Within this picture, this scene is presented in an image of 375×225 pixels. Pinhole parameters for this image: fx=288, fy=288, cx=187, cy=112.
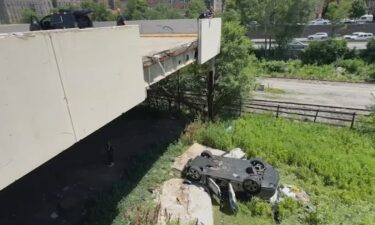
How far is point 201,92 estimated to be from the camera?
17094 millimetres

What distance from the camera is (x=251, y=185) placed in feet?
31.5

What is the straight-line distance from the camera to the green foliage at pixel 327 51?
32.1 metres

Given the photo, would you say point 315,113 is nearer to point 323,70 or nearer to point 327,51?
point 323,70

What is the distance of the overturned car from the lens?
9625 millimetres

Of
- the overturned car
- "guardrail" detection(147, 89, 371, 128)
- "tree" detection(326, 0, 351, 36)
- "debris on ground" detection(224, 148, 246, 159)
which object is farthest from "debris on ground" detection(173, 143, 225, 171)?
"tree" detection(326, 0, 351, 36)

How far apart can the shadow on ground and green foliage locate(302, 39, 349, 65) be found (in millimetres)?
23965

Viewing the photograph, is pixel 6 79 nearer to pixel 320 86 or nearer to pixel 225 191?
pixel 225 191

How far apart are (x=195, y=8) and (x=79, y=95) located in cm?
4852

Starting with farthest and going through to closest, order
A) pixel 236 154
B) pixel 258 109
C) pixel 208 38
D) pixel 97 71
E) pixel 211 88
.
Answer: pixel 258 109, pixel 211 88, pixel 208 38, pixel 236 154, pixel 97 71

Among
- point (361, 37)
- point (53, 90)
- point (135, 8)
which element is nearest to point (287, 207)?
point (53, 90)

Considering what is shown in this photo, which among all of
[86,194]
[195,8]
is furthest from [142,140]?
[195,8]

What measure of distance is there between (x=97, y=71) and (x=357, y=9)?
186 ft

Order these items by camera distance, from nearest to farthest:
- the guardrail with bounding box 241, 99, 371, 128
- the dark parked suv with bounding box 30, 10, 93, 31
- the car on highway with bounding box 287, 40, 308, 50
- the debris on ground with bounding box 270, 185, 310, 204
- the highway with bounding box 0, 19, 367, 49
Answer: the dark parked suv with bounding box 30, 10, 93, 31 → the debris on ground with bounding box 270, 185, 310, 204 → the highway with bounding box 0, 19, 367, 49 → the guardrail with bounding box 241, 99, 371, 128 → the car on highway with bounding box 287, 40, 308, 50

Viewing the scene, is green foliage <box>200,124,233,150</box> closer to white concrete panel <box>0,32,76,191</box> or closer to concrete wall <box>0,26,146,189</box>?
concrete wall <box>0,26,146,189</box>
